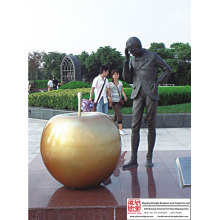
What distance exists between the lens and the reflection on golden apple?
3.86 metres

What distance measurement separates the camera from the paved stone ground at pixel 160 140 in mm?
7645

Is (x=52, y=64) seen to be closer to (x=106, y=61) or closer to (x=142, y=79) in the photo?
(x=106, y=61)

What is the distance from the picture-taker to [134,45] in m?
4.85

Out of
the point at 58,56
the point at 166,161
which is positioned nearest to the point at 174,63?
the point at 58,56

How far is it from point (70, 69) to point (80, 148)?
85.0 ft

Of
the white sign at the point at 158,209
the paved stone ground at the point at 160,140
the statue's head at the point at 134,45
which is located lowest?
the white sign at the point at 158,209

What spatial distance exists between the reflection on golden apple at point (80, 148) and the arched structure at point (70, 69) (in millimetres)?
23565

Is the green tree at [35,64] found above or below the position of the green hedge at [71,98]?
above

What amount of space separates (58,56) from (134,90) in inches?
1882

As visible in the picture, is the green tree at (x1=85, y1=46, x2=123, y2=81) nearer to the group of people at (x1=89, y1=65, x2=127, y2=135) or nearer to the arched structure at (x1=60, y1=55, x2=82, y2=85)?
the arched structure at (x1=60, y1=55, x2=82, y2=85)

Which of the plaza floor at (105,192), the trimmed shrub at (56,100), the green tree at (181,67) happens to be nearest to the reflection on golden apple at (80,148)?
the plaza floor at (105,192)

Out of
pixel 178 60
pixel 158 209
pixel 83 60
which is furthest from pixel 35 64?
pixel 158 209

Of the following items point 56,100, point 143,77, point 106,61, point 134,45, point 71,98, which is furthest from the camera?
point 106,61

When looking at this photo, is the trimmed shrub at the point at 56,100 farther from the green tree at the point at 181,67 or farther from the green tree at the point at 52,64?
the green tree at the point at 52,64
